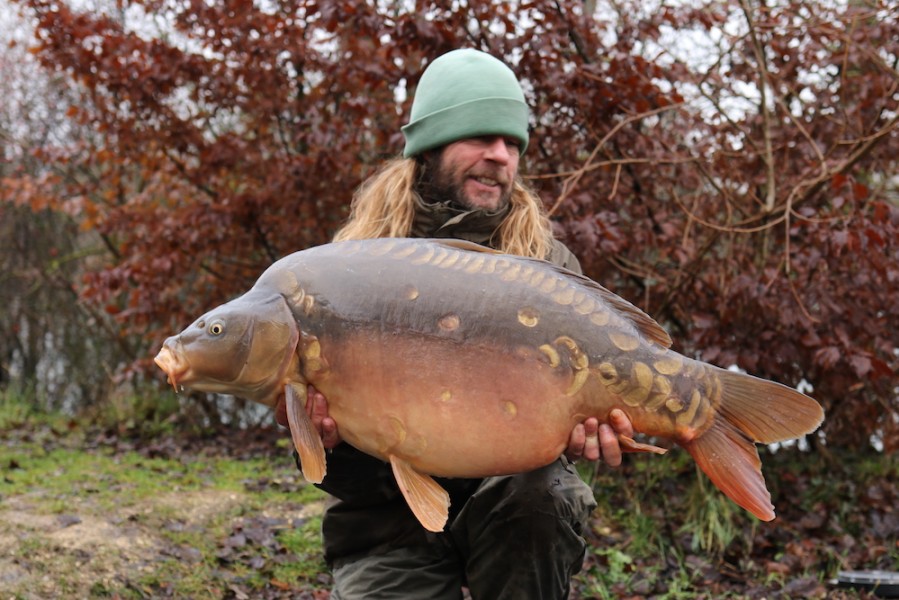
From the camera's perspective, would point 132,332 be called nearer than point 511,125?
No

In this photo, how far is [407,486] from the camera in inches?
70.6

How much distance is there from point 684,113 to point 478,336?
294cm

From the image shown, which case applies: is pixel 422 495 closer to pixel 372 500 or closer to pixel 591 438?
pixel 591 438

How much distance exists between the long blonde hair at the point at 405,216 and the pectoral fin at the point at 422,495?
82 cm

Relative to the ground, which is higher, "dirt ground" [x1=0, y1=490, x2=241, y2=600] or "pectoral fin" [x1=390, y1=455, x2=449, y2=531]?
"pectoral fin" [x1=390, y1=455, x2=449, y2=531]

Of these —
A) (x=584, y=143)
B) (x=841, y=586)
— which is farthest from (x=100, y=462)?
(x=841, y=586)

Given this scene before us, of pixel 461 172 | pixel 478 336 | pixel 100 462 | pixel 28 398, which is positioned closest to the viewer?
pixel 478 336

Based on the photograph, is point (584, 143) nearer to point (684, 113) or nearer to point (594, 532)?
point (684, 113)

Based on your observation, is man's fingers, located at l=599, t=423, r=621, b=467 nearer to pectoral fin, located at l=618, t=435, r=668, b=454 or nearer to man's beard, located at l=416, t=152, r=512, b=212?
pectoral fin, located at l=618, t=435, r=668, b=454

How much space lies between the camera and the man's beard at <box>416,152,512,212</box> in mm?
2500

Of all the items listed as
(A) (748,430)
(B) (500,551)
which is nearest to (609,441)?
(A) (748,430)

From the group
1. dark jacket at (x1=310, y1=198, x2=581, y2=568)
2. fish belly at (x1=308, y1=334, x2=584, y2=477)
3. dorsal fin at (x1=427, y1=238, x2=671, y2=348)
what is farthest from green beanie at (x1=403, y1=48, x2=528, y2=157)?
fish belly at (x1=308, y1=334, x2=584, y2=477)

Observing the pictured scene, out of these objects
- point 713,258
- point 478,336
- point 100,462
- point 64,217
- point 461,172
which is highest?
point 461,172

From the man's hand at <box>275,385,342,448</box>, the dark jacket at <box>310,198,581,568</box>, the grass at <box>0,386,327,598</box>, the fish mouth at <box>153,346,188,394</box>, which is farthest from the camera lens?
the grass at <box>0,386,327,598</box>
